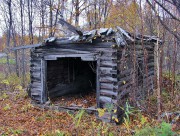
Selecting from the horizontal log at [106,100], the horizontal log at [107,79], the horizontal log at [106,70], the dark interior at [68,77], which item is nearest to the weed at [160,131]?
the horizontal log at [106,100]

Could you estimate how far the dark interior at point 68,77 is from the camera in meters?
8.84

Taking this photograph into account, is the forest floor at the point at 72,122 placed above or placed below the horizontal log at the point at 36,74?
below

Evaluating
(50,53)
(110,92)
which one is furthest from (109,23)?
(110,92)

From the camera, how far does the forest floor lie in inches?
170

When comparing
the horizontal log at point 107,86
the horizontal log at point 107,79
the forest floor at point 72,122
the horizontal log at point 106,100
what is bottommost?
the forest floor at point 72,122

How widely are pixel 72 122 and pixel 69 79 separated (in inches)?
139

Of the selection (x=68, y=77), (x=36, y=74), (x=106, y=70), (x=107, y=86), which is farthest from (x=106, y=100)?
(x=68, y=77)

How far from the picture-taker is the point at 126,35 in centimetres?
620

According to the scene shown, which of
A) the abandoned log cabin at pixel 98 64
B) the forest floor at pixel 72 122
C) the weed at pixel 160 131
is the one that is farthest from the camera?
the abandoned log cabin at pixel 98 64

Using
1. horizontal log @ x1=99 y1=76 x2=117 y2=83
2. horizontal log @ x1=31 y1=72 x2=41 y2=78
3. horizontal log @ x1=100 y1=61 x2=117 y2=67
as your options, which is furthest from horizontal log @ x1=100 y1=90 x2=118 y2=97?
horizontal log @ x1=31 y1=72 x2=41 y2=78

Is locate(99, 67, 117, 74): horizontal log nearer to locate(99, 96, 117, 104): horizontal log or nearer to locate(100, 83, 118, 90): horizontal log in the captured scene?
locate(100, 83, 118, 90): horizontal log

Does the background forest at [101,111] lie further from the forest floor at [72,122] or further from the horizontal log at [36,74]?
the horizontal log at [36,74]

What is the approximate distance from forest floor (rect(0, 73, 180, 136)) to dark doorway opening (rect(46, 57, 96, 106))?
67 cm

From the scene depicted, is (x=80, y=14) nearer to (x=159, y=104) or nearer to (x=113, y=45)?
(x=113, y=45)
